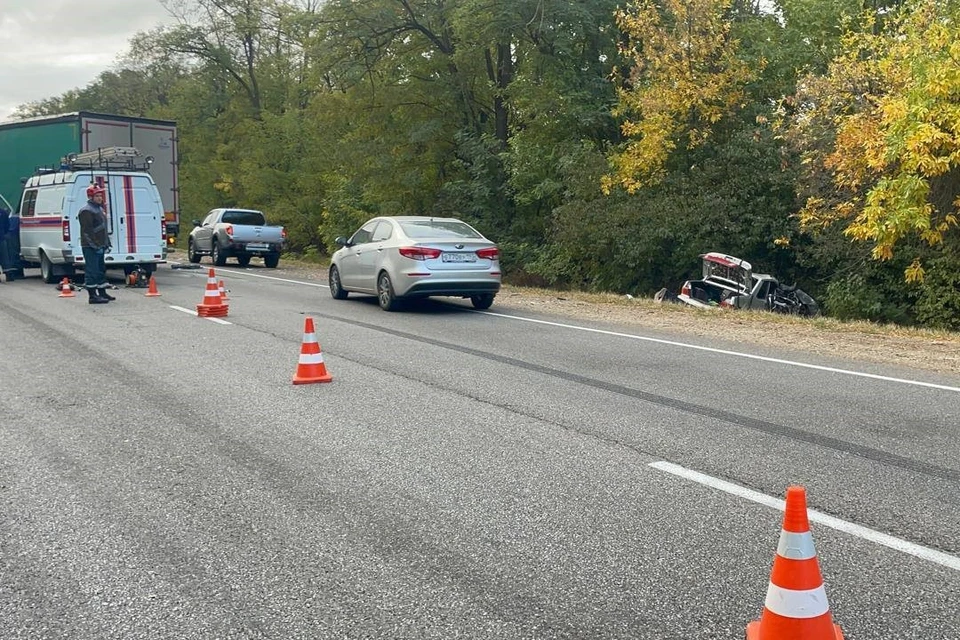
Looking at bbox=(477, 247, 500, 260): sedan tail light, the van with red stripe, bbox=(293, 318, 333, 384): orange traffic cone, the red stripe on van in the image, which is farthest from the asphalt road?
the red stripe on van

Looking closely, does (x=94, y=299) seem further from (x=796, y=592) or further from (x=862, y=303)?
(x=862, y=303)

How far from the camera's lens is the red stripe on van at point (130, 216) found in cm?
1944

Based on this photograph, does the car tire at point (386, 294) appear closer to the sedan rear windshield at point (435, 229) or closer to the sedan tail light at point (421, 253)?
the sedan tail light at point (421, 253)

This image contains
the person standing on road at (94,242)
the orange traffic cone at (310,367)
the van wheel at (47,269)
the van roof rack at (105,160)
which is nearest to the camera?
the orange traffic cone at (310,367)

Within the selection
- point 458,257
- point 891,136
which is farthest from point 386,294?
point 891,136

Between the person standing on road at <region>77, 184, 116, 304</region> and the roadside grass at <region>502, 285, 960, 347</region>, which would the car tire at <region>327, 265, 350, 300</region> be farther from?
the roadside grass at <region>502, 285, 960, 347</region>

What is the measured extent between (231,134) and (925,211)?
39179 mm

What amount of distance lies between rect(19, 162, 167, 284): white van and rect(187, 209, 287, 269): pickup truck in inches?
348

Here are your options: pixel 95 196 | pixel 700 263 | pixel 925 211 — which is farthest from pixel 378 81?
pixel 925 211


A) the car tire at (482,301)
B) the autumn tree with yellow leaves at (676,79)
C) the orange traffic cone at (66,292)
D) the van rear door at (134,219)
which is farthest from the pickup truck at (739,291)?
the orange traffic cone at (66,292)

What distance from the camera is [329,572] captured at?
402 cm

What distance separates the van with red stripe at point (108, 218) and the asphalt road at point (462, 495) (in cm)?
994

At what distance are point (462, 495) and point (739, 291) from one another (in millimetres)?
14869

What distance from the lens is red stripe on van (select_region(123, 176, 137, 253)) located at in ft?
63.8
